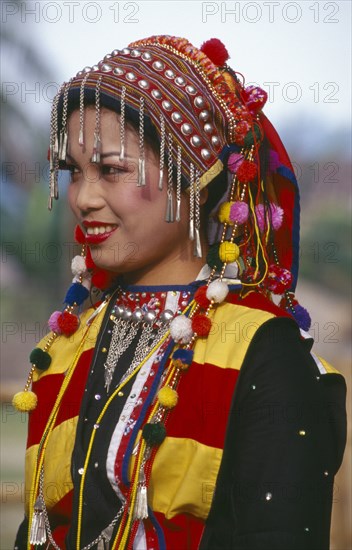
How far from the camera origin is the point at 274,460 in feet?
5.57

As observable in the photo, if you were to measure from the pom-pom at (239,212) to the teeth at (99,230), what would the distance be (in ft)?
0.96

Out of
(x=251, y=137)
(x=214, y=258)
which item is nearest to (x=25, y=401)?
(x=214, y=258)

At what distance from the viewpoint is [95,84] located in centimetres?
184

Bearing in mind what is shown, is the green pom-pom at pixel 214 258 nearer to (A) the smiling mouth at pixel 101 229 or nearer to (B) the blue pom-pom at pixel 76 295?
(A) the smiling mouth at pixel 101 229

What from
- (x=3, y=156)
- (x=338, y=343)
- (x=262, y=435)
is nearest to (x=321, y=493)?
(x=262, y=435)

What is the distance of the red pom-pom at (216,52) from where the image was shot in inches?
79.8

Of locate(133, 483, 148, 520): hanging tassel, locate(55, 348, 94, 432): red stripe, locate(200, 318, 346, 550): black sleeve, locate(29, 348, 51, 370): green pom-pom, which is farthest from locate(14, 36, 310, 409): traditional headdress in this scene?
locate(133, 483, 148, 520): hanging tassel

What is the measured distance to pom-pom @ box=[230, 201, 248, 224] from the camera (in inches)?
76.2

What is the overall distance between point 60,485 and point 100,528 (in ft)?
0.51

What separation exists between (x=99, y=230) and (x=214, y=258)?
0.28m

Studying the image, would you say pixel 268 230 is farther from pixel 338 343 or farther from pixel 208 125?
pixel 338 343

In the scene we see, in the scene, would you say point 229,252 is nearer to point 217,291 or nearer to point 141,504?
point 217,291

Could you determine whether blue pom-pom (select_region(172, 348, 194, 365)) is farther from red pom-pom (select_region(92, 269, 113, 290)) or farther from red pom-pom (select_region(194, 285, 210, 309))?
red pom-pom (select_region(92, 269, 113, 290))

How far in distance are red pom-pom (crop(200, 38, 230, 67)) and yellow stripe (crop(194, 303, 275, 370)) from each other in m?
0.62
